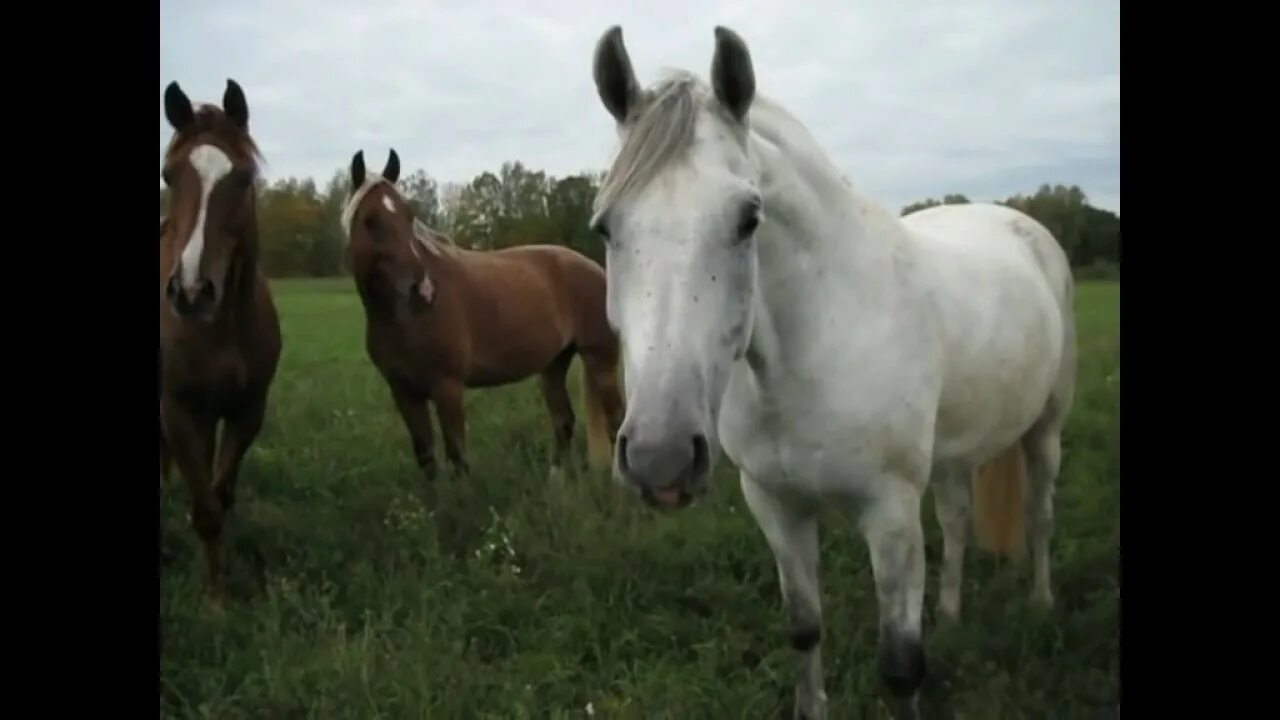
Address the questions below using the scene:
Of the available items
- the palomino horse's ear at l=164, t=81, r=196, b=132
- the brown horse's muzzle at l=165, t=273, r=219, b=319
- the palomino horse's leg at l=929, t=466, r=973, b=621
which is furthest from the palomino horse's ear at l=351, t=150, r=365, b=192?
the palomino horse's leg at l=929, t=466, r=973, b=621

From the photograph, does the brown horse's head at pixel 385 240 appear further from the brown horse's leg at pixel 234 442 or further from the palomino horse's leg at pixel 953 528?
the palomino horse's leg at pixel 953 528

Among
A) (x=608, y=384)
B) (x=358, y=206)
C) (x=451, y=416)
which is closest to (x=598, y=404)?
(x=608, y=384)

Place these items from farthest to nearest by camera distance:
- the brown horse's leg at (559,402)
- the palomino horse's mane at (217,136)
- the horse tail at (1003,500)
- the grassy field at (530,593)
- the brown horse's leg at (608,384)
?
the brown horse's leg at (608,384), the brown horse's leg at (559,402), the horse tail at (1003,500), the palomino horse's mane at (217,136), the grassy field at (530,593)

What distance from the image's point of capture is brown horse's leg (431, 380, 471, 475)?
3479 millimetres

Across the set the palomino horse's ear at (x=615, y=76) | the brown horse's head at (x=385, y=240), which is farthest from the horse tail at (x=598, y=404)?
the palomino horse's ear at (x=615, y=76)

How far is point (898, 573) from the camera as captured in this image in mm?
1976

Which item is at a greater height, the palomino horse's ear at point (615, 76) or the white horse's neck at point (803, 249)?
the palomino horse's ear at point (615, 76)

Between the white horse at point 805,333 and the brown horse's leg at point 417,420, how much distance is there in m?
1.60

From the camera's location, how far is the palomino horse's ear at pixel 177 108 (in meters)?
2.48

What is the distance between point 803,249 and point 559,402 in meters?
2.40

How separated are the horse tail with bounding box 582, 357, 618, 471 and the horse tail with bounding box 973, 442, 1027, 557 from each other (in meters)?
Answer: 1.35
